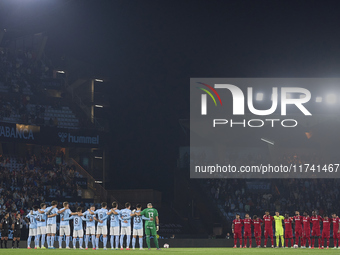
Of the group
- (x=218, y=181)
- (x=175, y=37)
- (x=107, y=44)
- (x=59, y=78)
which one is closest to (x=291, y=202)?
(x=218, y=181)

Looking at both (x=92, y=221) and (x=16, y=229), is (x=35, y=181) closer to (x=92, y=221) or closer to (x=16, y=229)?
(x=16, y=229)

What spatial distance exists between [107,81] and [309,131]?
19.9 metres

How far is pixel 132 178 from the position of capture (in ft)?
172

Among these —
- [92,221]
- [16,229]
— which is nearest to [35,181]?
[16,229]

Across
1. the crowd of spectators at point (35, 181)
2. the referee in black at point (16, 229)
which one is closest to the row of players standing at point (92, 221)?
the referee in black at point (16, 229)

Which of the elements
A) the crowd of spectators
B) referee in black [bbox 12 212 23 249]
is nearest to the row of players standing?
referee in black [bbox 12 212 23 249]

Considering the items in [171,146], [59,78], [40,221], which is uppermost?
[59,78]

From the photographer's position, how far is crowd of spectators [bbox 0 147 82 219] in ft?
128

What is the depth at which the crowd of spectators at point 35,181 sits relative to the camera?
128ft

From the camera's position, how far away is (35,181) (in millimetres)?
42312

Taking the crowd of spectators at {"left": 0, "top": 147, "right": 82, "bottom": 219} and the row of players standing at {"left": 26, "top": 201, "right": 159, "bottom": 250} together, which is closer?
the row of players standing at {"left": 26, "top": 201, "right": 159, "bottom": 250}

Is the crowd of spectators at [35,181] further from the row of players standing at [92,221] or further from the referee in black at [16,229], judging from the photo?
the row of players standing at [92,221]

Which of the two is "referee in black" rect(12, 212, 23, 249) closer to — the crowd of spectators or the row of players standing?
the row of players standing

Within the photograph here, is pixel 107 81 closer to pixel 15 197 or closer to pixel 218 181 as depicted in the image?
pixel 218 181
